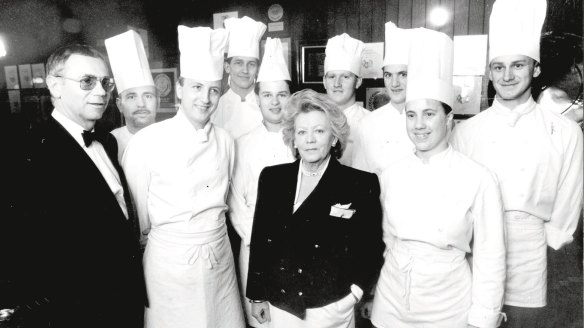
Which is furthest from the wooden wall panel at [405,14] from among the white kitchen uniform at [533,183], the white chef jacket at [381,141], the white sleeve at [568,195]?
the white sleeve at [568,195]

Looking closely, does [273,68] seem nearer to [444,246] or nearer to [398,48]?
[398,48]

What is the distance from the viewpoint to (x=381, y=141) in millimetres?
2453

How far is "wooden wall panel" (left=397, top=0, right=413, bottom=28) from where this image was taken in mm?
3678

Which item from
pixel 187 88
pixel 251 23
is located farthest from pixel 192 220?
pixel 251 23

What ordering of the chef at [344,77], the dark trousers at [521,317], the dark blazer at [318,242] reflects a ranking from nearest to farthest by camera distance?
the dark blazer at [318,242]
the dark trousers at [521,317]
the chef at [344,77]

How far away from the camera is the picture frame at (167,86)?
4.60 meters

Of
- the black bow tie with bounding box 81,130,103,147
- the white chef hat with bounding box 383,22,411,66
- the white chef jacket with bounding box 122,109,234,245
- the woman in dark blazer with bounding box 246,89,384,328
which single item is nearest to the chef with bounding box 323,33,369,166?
the white chef hat with bounding box 383,22,411,66

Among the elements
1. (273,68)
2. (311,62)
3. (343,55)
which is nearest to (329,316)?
(273,68)

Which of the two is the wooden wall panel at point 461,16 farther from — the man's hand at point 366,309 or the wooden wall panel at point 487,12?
the man's hand at point 366,309

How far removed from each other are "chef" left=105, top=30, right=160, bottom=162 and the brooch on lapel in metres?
1.52

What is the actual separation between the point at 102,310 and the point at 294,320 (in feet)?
2.45

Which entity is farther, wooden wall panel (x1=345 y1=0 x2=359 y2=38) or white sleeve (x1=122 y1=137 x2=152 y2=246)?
wooden wall panel (x1=345 y1=0 x2=359 y2=38)

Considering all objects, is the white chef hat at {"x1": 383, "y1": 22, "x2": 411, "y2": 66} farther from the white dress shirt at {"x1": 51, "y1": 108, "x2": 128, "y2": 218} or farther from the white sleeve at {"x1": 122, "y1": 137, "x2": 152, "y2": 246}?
the white dress shirt at {"x1": 51, "y1": 108, "x2": 128, "y2": 218}

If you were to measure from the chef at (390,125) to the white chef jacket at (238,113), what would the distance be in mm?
850
